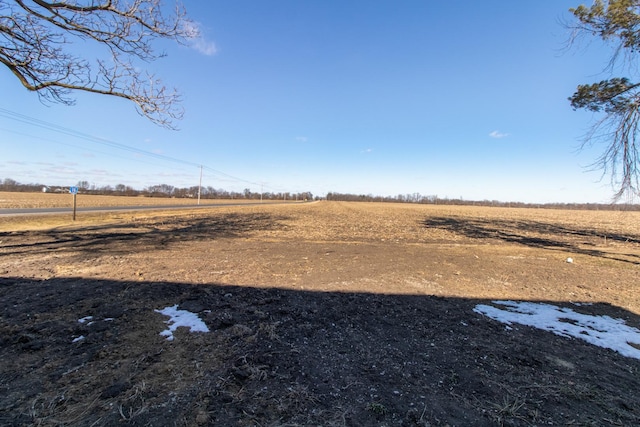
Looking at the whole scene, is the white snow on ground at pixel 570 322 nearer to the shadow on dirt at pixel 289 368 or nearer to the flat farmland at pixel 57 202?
the shadow on dirt at pixel 289 368

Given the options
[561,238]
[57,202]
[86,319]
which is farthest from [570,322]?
[57,202]

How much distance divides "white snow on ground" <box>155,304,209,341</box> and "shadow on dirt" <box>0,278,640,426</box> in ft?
0.29

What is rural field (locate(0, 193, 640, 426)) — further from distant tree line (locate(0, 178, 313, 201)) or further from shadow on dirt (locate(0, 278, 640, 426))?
distant tree line (locate(0, 178, 313, 201))

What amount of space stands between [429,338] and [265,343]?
7.11 feet

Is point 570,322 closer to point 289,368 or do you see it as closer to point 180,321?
point 289,368

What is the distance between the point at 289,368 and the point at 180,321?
1944 millimetres

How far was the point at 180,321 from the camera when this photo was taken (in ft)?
13.1

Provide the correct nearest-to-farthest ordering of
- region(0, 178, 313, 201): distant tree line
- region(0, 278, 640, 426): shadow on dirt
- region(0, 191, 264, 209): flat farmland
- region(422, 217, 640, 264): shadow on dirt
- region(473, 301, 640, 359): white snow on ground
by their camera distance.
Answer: region(0, 278, 640, 426): shadow on dirt < region(473, 301, 640, 359): white snow on ground < region(422, 217, 640, 264): shadow on dirt < region(0, 191, 264, 209): flat farmland < region(0, 178, 313, 201): distant tree line

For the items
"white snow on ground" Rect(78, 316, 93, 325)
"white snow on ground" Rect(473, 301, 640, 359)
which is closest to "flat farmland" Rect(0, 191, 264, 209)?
"white snow on ground" Rect(78, 316, 93, 325)

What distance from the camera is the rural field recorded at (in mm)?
2369

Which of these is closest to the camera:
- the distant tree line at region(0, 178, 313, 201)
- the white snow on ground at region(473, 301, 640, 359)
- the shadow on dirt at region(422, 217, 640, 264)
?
the white snow on ground at region(473, 301, 640, 359)

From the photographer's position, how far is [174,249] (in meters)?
9.83

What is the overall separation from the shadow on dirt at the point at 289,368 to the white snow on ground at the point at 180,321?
0.09 meters

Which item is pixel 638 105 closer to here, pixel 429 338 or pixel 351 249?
pixel 351 249
